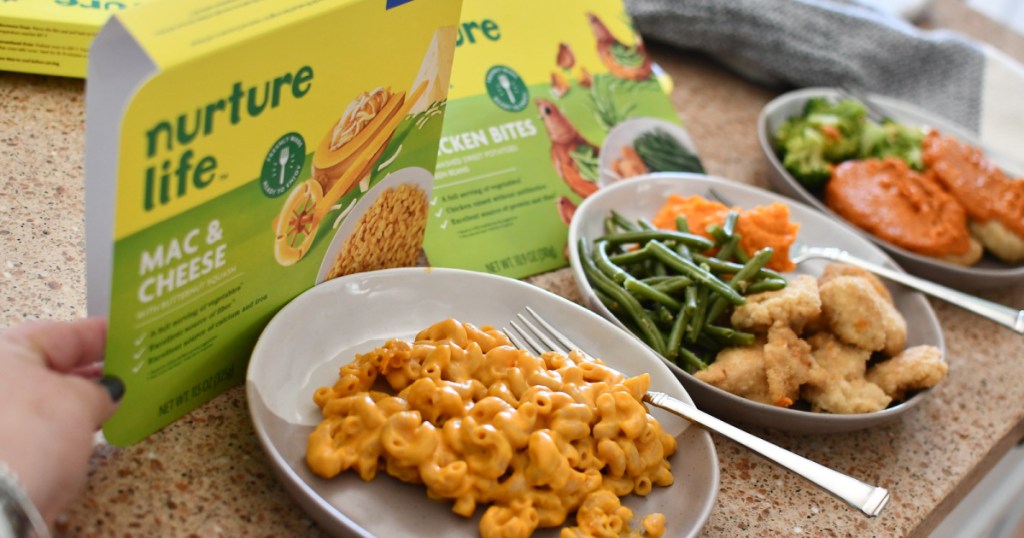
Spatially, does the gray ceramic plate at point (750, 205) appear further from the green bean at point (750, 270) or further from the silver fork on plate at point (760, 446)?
the green bean at point (750, 270)

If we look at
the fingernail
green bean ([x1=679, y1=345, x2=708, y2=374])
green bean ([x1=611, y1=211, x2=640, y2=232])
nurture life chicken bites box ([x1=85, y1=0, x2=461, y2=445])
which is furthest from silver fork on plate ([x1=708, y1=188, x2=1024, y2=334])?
the fingernail

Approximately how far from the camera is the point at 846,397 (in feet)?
4.47

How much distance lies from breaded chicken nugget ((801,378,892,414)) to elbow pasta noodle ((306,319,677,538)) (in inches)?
12.4

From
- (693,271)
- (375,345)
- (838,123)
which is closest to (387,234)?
(375,345)

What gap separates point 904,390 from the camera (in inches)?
56.7

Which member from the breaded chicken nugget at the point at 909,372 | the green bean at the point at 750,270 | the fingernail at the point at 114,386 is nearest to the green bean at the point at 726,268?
the green bean at the point at 750,270

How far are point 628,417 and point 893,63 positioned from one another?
1.70m

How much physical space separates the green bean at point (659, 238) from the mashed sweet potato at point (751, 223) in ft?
0.16

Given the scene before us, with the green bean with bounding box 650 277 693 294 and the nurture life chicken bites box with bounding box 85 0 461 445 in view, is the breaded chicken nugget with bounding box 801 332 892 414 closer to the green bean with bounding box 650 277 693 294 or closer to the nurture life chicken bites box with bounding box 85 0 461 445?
the green bean with bounding box 650 277 693 294

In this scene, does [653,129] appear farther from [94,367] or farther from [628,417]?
[94,367]

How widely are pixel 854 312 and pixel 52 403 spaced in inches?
43.2

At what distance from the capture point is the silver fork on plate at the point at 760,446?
107 cm

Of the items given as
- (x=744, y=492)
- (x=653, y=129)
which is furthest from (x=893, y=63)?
(x=744, y=492)

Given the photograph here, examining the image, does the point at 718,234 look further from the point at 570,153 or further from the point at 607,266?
the point at 570,153
